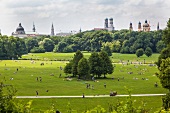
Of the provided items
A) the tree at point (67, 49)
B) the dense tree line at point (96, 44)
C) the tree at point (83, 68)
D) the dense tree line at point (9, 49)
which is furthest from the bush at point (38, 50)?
the tree at point (83, 68)

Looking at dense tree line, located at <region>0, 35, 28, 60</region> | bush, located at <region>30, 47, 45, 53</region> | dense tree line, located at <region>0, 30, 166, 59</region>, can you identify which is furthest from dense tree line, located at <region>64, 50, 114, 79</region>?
bush, located at <region>30, 47, 45, 53</region>

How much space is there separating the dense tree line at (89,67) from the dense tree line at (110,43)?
68.1 metres

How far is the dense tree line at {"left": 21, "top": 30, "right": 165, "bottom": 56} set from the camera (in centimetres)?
15000

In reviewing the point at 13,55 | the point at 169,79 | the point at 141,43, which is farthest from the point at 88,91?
the point at 141,43

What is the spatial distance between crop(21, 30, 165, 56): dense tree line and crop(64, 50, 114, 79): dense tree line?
6813 cm

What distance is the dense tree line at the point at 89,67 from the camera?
216ft

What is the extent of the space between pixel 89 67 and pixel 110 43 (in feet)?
321

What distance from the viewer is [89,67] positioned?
220 ft

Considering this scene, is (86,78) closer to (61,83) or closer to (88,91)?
(61,83)

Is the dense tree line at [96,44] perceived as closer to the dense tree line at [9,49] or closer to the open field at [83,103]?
the dense tree line at [9,49]

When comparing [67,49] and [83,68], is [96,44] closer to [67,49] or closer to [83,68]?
[67,49]

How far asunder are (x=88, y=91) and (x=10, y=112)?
35.1 m

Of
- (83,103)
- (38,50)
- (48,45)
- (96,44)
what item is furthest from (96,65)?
(48,45)

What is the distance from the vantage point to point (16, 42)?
138625 mm
